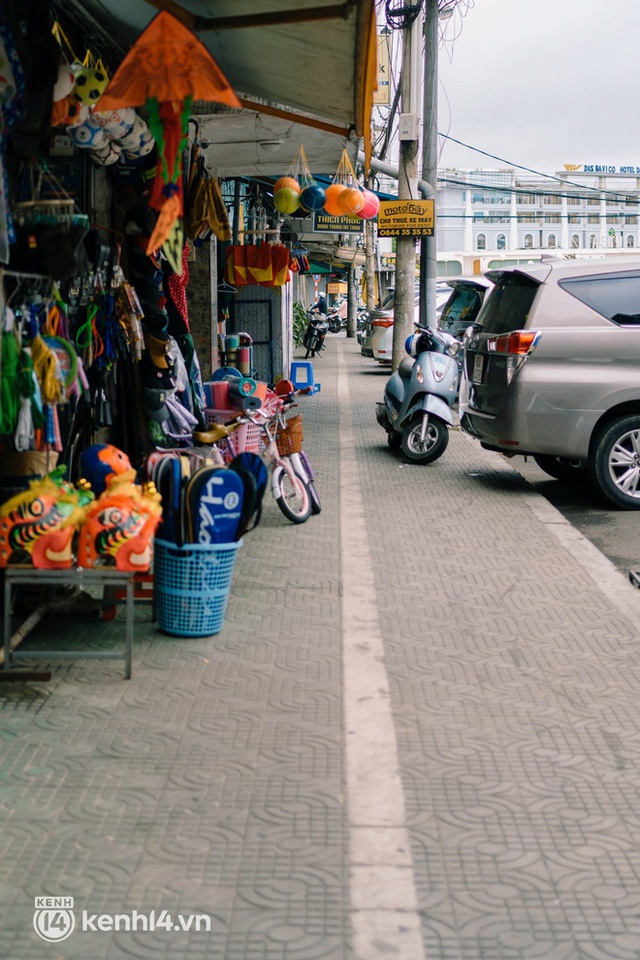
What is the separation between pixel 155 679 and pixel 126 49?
12.7ft

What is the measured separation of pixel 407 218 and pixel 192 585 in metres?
10.8

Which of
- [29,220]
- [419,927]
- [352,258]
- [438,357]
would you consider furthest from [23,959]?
[352,258]

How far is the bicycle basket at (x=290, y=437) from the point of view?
8.22 metres

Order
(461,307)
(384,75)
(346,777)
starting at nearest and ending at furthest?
(346,777), (461,307), (384,75)

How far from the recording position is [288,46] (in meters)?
5.94

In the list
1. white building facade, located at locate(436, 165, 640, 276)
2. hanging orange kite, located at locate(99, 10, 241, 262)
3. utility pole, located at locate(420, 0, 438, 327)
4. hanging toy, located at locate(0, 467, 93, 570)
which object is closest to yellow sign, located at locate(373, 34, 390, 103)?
utility pole, located at locate(420, 0, 438, 327)

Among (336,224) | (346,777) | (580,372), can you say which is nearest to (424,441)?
(580,372)

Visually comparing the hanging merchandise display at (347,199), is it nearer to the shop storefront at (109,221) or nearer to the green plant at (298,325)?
the shop storefront at (109,221)

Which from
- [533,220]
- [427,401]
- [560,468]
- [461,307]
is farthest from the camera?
[533,220]

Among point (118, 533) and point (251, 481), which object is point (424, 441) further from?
point (118, 533)

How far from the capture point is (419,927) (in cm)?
309

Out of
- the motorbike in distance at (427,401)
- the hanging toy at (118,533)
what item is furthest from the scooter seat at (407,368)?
the hanging toy at (118,533)

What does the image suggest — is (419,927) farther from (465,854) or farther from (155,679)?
(155,679)

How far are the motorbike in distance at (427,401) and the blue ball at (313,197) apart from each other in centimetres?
183
